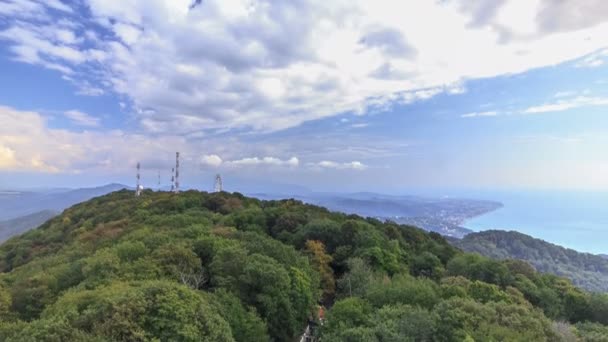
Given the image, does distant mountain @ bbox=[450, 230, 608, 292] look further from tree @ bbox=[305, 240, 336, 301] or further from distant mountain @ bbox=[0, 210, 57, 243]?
distant mountain @ bbox=[0, 210, 57, 243]

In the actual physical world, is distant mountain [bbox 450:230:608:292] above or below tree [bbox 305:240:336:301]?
below

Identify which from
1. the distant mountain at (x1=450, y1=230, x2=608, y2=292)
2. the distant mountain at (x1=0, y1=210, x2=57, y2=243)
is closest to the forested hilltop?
the distant mountain at (x1=450, y1=230, x2=608, y2=292)

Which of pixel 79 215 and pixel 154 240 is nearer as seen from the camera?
pixel 154 240

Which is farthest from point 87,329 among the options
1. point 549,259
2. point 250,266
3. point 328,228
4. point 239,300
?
point 549,259

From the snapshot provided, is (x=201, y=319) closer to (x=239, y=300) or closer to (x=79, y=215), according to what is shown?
(x=239, y=300)

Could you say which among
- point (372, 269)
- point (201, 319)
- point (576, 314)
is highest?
point (201, 319)

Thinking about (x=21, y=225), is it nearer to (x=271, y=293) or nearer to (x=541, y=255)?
(x=271, y=293)

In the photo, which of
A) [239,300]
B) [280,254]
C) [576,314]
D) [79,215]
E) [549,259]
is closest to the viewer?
[239,300]
